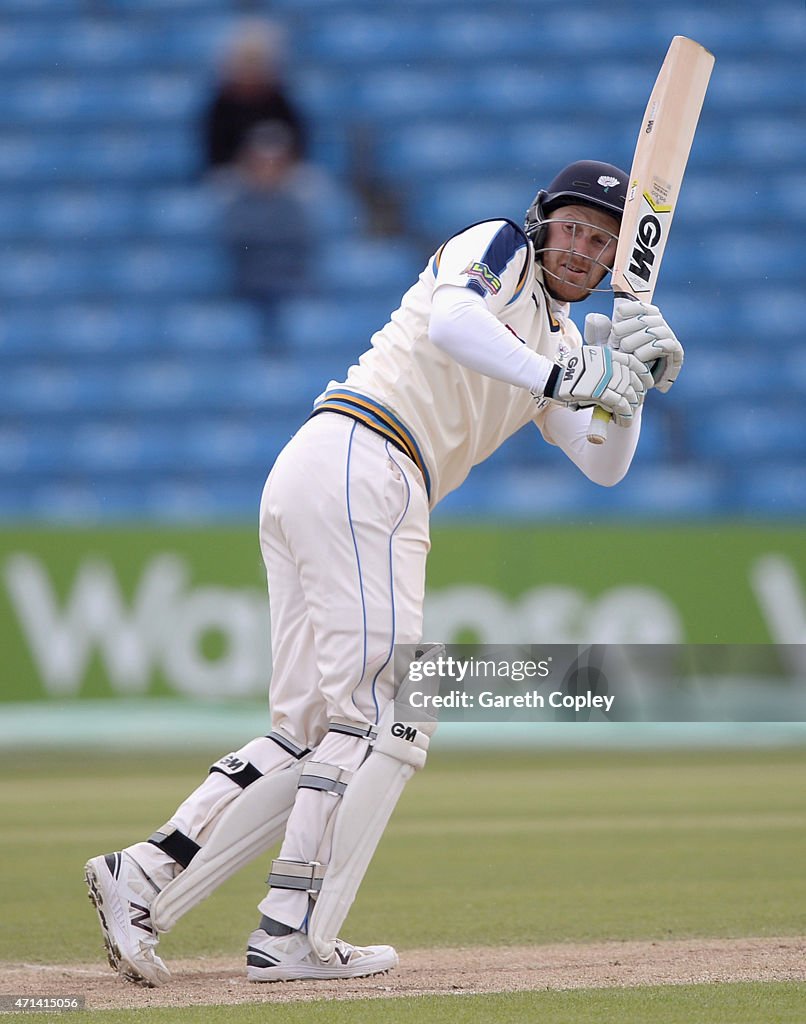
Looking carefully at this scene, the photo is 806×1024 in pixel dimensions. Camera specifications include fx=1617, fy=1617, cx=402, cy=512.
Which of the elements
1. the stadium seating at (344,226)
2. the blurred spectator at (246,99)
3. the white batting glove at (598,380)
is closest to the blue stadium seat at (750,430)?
the stadium seating at (344,226)

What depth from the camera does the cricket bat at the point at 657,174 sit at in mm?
3523

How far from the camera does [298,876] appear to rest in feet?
10.8

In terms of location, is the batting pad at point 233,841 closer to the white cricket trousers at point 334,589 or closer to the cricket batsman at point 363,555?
the cricket batsman at point 363,555

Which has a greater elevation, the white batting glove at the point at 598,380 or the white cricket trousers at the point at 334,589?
the white batting glove at the point at 598,380

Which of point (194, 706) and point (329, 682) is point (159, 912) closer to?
point (329, 682)

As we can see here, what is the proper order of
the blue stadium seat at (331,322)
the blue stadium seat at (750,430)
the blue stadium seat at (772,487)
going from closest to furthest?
the blue stadium seat at (772,487) < the blue stadium seat at (750,430) < the blue stadium seat at (331,322)

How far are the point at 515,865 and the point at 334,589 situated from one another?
2211 mm

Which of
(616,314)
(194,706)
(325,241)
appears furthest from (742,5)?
(616,314)

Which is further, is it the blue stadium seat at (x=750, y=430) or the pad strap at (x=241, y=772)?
the blue stadium seat at (x=750, y=430)

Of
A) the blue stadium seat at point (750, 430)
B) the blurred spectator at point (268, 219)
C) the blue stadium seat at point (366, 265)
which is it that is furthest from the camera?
the blurred spectator at point (268, 219)

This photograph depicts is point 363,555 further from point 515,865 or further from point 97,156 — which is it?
point 97,156

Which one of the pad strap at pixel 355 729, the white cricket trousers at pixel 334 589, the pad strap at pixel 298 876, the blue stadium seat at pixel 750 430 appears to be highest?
the white cricket trousers at pixel 334 589

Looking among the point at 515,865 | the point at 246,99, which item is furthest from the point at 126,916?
the point at 246,99

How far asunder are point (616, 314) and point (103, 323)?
8.81 meters
